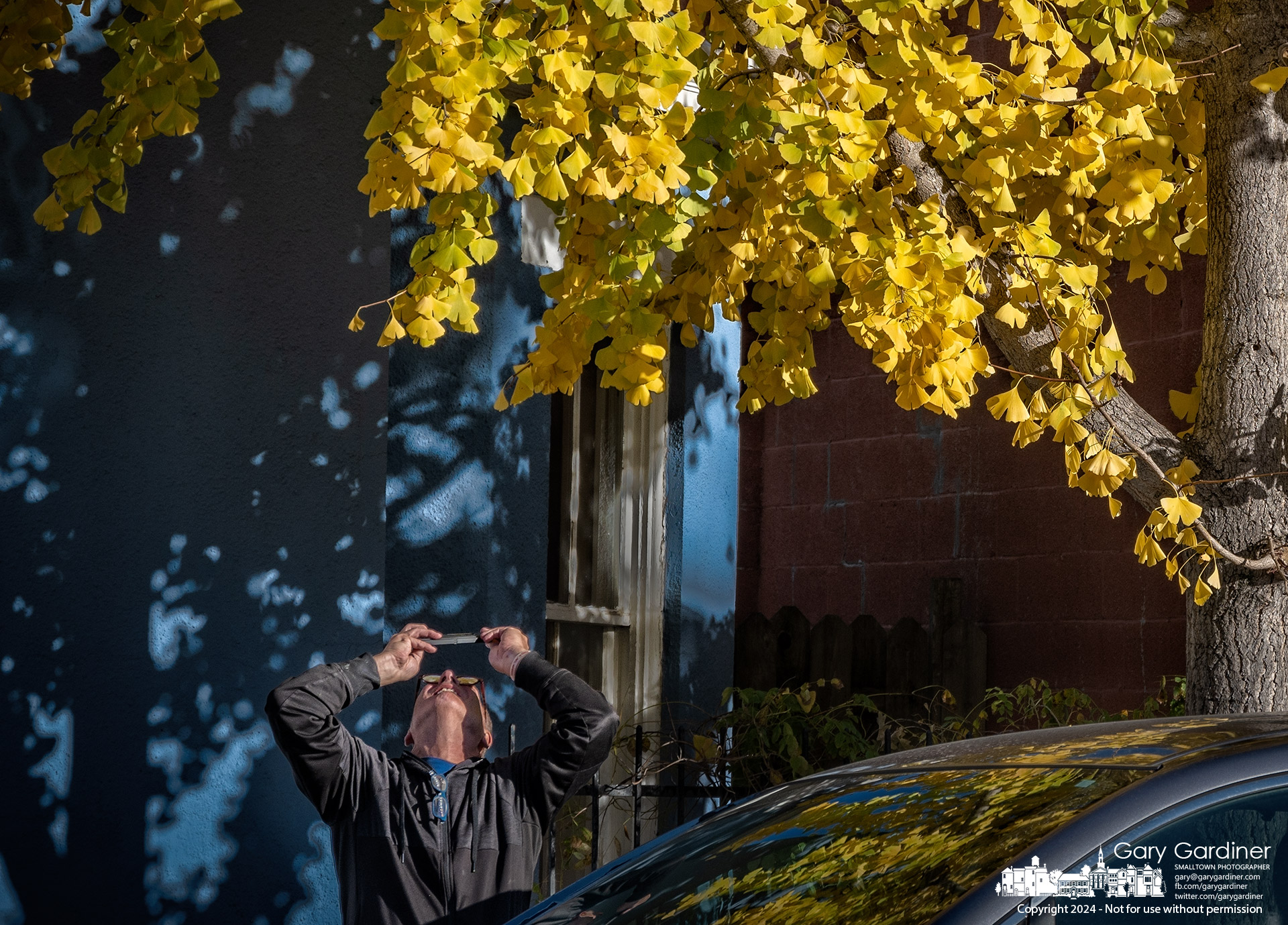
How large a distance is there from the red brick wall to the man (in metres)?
5.21

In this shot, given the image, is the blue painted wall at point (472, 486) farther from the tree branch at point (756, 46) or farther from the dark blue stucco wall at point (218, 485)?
the tree branch at point (756, 46)

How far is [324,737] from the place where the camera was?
3.40 meters

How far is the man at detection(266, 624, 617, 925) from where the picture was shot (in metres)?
3.42

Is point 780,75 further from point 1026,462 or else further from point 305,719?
point 1026,462

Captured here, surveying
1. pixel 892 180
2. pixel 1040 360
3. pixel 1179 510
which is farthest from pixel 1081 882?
pixel 892 180

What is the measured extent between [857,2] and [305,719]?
7.37ft

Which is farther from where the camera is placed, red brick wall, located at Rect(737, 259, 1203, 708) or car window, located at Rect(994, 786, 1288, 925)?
red brick wall, located at Rect(737, 259, 1203, 708)

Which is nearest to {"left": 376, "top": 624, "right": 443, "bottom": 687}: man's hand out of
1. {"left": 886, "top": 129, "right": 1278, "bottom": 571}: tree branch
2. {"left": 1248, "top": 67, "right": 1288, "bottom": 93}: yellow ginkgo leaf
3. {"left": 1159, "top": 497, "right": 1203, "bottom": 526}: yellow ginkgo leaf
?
{"left": 886, "top": 129, "right": 1278, "bottom": 571}: tree branch

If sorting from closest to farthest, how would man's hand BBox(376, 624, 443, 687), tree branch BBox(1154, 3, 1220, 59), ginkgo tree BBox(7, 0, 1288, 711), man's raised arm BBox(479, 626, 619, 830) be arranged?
ginkgo tree BBox(7, 0, 1288, 711)
man's raised arm BBox(479, 626, 619, 830)
man's hand BBox(376, 624, 443, 687)
tree branch BBox(1154, 3, 1220, 59)

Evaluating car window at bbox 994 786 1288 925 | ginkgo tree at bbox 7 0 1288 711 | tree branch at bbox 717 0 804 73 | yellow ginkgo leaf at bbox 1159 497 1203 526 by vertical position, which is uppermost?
tree branch at bbox 717 0 804 73

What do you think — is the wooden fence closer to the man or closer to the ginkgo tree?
the ginkgo tree

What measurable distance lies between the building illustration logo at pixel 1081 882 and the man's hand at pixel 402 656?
2045mm

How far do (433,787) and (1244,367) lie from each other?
262 cm

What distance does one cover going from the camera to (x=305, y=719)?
3385 millimetres
